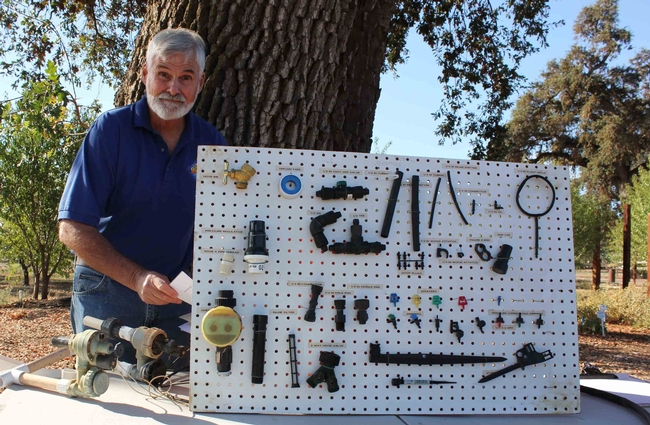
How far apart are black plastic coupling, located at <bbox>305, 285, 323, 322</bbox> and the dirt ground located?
406cm

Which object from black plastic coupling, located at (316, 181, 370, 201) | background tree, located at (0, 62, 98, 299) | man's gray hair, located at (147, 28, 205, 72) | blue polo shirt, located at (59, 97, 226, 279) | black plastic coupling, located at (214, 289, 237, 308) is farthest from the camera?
background tree, located at (0, 62, 98, 299)

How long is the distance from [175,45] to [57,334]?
658 cm

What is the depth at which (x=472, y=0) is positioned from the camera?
7.76 metres

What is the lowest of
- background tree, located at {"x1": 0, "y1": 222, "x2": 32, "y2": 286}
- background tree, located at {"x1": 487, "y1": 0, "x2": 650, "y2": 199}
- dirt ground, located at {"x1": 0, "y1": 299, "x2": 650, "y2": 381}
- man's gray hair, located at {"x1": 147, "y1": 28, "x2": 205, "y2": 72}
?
dirt ground, located at {"x1": 0, "y1": 299, "x2": 650, "y2": 381}

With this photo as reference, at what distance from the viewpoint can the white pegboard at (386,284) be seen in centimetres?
195

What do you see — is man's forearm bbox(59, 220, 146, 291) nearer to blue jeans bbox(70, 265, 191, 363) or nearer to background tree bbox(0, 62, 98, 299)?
blue jeans bbox(70, 265, 191, 363)

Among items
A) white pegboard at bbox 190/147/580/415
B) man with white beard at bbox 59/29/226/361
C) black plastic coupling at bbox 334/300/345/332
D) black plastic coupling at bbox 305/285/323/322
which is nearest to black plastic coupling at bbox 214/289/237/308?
white pegboard at bbox 190/147/580/415

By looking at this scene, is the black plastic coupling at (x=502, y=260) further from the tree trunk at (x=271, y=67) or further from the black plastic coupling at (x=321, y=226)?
the tree trunk at (x=271, y=67)

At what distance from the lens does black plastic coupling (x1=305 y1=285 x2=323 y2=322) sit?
77.1 inches

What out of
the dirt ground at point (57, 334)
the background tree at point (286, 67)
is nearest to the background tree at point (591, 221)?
the dirt ground at point (57, 334)

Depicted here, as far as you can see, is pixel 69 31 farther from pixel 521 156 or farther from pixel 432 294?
pixel 521 156

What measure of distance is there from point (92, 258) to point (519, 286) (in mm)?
1746

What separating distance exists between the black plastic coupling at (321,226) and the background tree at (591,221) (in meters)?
28.9

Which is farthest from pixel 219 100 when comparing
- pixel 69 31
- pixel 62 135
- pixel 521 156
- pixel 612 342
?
pixel 521 156
